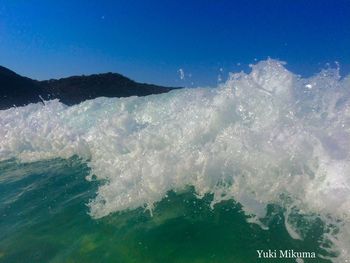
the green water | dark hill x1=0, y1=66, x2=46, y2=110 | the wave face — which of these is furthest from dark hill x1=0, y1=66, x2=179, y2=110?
the green water

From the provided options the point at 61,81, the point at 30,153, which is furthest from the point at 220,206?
the point at 61,81

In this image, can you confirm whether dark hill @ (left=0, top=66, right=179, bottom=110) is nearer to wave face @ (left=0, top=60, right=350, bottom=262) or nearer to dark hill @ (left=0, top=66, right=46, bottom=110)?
dark hill @ (left=0, top=66, right=46, bottom=110)

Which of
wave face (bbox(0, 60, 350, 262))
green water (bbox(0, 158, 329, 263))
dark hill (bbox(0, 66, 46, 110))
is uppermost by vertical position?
dark hill (bbox(0, 66, 46, 110))

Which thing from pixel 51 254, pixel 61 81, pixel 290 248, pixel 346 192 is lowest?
pixel 51 254

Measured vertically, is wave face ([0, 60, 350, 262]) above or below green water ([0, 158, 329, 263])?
above

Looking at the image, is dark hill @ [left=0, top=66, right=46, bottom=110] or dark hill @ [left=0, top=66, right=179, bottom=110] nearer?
dark hill @ [left=0, top=66, right=46, bottom=110]

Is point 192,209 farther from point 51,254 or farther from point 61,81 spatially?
point 61,81
